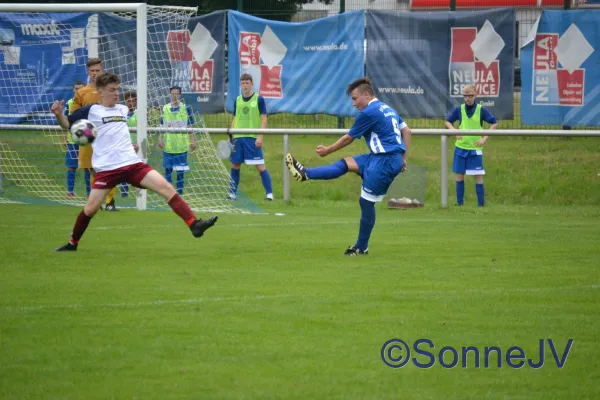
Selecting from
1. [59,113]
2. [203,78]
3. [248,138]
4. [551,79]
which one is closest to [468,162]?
[551,79]

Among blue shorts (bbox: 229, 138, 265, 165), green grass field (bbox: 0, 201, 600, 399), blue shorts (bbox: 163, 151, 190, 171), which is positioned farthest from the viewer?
blue shorts (bbox: 229, 138, 265, 165)

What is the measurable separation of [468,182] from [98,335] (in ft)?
43.2

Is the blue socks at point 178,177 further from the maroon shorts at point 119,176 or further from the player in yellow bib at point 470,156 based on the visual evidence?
the maroon shorts at point 119,176

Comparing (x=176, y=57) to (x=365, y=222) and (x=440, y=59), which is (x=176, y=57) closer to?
(x=440, y=59)

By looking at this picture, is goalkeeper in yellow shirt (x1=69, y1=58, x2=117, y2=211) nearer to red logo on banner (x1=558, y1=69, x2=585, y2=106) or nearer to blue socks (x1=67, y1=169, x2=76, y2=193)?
blue socks (x1=67, y1=169, x2=76, y2=193)

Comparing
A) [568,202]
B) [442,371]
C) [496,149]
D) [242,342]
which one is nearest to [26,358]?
[242,342]

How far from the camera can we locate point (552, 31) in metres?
18.3

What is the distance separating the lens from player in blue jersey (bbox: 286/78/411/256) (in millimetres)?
10570

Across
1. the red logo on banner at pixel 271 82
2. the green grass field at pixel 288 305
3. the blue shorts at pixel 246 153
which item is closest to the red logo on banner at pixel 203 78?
the red logo on banner at pixel 271 82

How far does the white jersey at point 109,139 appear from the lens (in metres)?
10.7

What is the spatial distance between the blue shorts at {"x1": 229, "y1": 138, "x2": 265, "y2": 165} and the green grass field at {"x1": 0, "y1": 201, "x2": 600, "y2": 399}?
4.21 m

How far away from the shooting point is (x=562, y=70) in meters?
18.1

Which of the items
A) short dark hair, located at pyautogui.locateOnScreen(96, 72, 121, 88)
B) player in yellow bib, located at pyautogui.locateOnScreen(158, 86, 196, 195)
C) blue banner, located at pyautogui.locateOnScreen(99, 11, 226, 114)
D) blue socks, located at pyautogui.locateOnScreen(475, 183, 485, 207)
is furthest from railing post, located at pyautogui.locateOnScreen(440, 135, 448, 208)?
short dark hair, located at pyautogui.locateOnScreen(96, 72, 121, 88)

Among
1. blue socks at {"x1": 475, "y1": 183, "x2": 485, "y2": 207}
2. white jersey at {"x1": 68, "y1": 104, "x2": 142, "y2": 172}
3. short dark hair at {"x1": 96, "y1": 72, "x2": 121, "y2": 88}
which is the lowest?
blue socks at {"x1": 475, "y1": 183, "x2": 485, "y2": 207}
